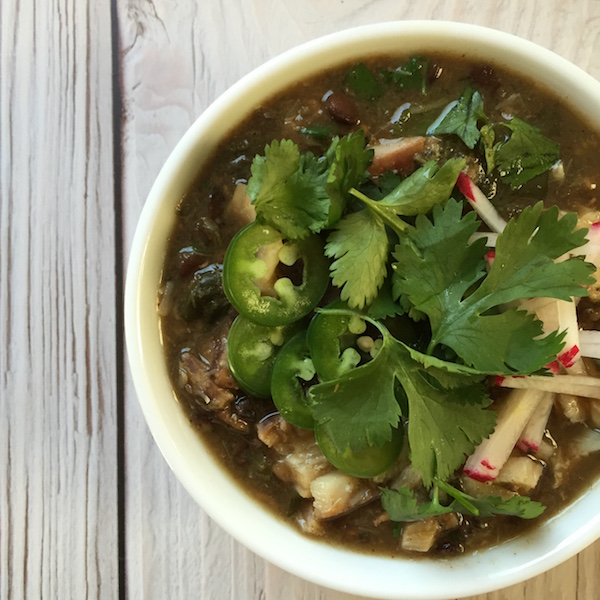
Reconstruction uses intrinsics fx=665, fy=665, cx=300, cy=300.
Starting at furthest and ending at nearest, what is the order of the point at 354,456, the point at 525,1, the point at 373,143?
the point at 525,1 < the point at 373,143 < the point at 354,456

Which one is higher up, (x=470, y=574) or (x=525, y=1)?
(x=525, y=1)

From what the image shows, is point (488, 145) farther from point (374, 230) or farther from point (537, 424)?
point (537, 424)

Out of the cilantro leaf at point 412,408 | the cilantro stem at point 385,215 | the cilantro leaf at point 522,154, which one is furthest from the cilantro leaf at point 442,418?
the cilantro leaf at point 522,154

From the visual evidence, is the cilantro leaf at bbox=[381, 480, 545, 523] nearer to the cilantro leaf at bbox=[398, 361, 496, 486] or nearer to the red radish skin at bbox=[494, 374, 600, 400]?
the cilantro leaf at bbox=[398, 361, 496, 486]

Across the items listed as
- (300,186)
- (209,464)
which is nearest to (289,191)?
(300,186)

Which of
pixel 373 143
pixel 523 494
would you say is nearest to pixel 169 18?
pixel 373 143

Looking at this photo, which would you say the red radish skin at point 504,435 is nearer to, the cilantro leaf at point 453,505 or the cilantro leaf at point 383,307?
the cilantro leaf at point 453,505

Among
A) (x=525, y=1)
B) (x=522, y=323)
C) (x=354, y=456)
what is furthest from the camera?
(x=525, y=1)

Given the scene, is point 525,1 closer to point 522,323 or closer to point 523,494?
point 522,323
